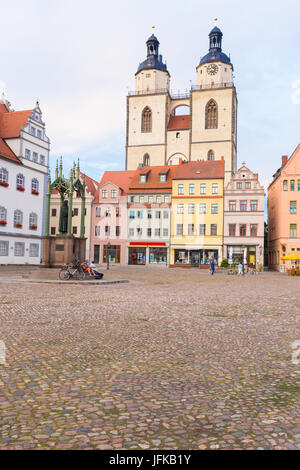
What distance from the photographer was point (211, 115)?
73625 mm

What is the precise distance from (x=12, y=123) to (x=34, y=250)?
1300 cm

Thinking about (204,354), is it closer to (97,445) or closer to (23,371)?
(23,371)

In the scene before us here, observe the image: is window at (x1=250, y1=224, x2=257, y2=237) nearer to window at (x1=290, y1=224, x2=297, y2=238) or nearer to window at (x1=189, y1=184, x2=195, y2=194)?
window at (x1=290, y1=224, x2=297, y2=238)

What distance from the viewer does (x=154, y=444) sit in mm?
3150

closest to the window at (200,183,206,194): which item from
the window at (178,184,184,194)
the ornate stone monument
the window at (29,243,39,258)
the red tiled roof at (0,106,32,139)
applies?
the window at (178,184,184,194)

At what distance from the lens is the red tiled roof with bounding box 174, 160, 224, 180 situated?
61.0m

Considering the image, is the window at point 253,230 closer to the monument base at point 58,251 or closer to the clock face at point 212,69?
the clock face at point 212,69

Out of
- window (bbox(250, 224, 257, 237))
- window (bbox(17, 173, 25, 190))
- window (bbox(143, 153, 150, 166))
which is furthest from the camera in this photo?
window (bbox(143, 153, 150, 166))

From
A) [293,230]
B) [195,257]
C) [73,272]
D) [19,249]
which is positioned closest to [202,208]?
[195,257]

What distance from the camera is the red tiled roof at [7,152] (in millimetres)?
39528

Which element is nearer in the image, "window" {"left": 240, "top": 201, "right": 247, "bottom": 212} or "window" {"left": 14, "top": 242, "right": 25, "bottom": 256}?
"window" {"left": 14, "top": 242, "right": 25, "bottom": 256}

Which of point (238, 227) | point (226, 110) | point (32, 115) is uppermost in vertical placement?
point (226, 110)
